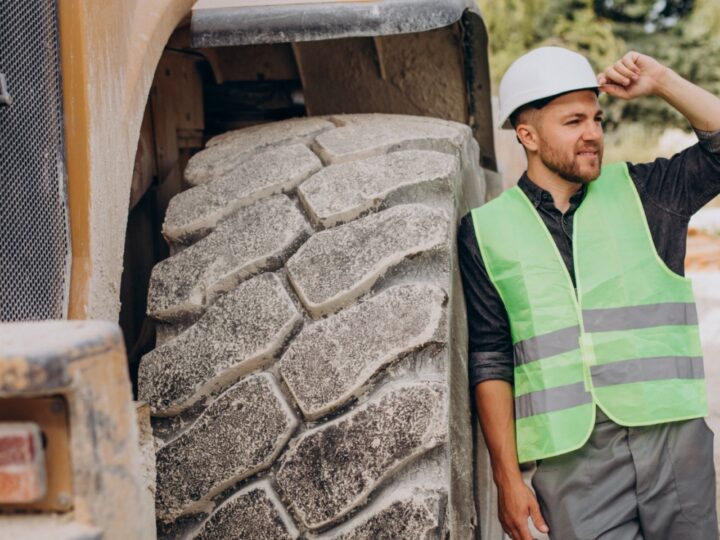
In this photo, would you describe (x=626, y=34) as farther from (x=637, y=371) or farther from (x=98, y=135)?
(x=98, y=135)

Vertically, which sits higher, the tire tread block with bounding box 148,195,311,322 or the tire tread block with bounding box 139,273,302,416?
the tire tread block with bounding box 148,195,311,322

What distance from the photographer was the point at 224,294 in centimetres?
185

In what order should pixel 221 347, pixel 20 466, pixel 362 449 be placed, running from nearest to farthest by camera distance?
pixel 20 466 → pixel 362 449 → pixel 221 347

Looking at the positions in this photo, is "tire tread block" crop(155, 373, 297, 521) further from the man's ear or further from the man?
the man's ear

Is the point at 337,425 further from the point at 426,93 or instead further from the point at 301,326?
the point at 426,93

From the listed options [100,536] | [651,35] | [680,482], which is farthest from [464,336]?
Result: [651,35]

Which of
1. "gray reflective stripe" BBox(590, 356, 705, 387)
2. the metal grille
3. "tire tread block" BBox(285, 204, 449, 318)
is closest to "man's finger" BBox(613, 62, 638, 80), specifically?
"gray reflective stripe" BBox(590, 356, 705, 387)

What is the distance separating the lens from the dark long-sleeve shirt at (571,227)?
2.26m

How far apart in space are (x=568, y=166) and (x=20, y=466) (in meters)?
1.80

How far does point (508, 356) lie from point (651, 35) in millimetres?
13842

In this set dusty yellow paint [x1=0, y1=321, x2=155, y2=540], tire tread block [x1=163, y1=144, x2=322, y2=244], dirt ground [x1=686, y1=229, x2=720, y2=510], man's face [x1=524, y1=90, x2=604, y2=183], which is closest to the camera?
dusty yellow paint [x1=0, y1=321, x2=155, y2=540]

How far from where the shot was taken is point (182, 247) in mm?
2012

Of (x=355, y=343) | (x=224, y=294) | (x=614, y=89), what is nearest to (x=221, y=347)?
(x=224, y=294)

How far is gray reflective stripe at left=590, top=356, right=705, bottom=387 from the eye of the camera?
215 cm
